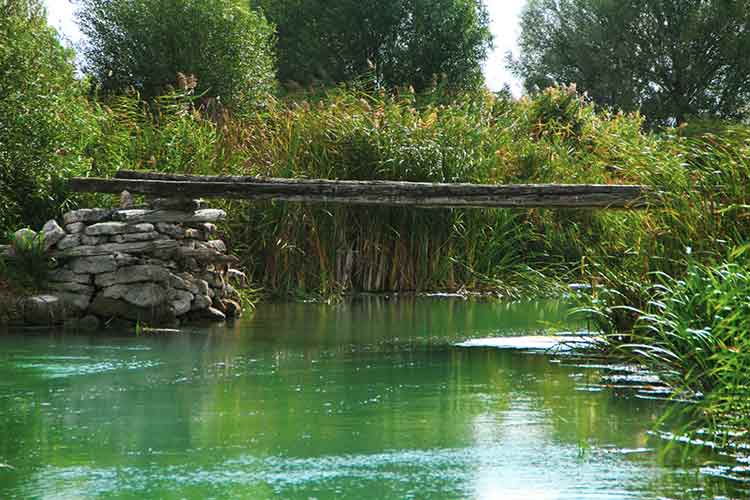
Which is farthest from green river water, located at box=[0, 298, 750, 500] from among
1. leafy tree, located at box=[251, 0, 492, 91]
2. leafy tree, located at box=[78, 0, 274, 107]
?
leafy tree, located at box=[251, 0, 492, 91]

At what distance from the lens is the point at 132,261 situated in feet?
40.1

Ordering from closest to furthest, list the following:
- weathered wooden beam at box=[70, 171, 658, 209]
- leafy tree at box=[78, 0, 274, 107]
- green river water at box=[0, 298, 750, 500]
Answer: green river water at box=[0, 298, 750, 500], weathered wooden beam at box=[70, 171, 658, 209], leafy tree at box=[78, 0, 274, 107]

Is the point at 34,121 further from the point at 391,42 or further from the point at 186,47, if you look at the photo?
the point at 391,42

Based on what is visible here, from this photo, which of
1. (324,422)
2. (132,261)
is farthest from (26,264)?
(324,422)

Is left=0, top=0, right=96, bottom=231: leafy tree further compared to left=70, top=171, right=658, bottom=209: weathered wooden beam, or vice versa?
left=0, top=0, right=96, bottom=231: leafy tree

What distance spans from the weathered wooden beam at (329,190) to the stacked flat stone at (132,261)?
0.28m

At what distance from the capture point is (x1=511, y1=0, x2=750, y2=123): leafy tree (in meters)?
44.1

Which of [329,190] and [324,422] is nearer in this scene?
[324,422]

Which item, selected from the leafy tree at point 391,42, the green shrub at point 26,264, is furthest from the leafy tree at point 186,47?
the green shrub at point 26,264

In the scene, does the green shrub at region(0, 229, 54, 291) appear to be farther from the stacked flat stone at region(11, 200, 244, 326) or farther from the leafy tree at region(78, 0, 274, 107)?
the leafy tree at region(78, 0, 274, 107)

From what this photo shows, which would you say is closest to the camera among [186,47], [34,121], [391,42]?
[34,121]

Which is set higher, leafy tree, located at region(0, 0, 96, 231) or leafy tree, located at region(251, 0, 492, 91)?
leafy tree, located at region(251, 0, 492, 91)

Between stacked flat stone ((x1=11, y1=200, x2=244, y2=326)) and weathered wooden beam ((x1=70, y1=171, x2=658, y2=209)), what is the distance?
28cm

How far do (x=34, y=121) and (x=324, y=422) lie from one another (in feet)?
22.1
